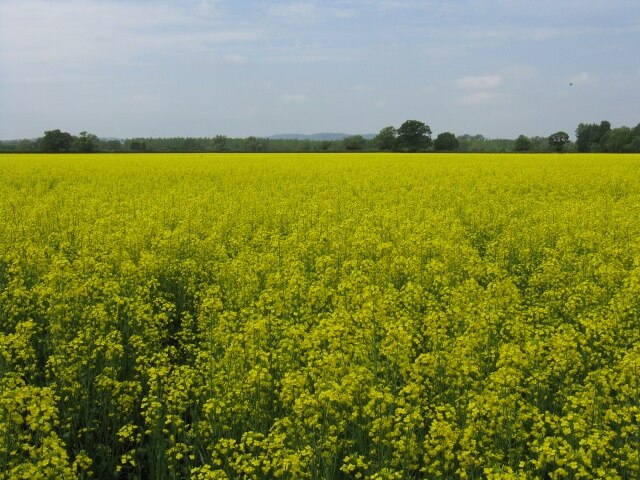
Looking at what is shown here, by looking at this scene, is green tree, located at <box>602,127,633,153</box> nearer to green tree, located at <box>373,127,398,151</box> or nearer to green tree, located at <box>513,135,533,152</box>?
green tree, located at <box>513,135,533,152</box>

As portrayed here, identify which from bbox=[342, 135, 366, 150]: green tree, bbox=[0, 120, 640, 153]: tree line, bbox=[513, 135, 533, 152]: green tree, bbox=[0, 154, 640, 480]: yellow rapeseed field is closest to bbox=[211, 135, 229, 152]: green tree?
bbox=[0, 120, 640, 153]: tree line

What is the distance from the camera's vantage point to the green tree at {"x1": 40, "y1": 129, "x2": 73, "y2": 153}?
69.6m

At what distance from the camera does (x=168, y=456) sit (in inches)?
174

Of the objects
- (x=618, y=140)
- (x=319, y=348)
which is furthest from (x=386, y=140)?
(x=319, y=348)

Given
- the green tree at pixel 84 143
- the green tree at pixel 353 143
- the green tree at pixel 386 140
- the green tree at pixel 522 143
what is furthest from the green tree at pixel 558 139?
the green tree at pixel 84 143

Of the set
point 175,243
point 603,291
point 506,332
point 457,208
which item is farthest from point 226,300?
point 457,208

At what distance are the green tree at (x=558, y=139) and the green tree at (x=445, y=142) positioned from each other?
15.6 metres

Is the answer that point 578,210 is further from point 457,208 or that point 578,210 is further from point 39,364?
point 39,364

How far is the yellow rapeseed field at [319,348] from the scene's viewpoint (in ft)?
12.9

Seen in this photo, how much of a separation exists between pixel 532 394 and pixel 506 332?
130 cm

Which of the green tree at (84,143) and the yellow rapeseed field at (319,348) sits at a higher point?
the green tree at (84,143)

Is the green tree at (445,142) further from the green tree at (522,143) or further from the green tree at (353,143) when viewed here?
the green tree at (353,143)

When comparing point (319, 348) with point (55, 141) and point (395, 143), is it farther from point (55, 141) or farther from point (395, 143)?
point (395, 143)

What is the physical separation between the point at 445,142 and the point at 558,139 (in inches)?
672
